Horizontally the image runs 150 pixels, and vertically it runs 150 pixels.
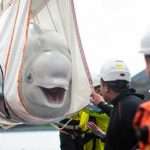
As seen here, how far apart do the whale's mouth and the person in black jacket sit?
56 cm

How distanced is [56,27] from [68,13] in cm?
10

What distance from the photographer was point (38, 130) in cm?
1088

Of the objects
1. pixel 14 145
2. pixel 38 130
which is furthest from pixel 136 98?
pixel 38 130

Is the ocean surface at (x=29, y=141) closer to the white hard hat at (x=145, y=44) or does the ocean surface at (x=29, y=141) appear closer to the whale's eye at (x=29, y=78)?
the whale's eye at (x=29, y=78)

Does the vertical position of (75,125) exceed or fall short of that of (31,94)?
it falls short

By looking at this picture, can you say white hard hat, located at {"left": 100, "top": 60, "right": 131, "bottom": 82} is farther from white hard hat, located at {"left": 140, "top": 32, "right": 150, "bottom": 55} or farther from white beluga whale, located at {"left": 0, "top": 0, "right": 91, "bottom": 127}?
white hard hat, located at {"left": 140, "top": 32, "right": 150, "bottom": 55}

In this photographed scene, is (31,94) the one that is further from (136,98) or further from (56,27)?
(136,98)

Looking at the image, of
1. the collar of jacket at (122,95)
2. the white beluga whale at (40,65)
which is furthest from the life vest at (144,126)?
the collar of jacket at (122,95)

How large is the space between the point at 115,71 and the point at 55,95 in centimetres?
93

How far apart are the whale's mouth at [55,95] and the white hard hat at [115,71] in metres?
0.86

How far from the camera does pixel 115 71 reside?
126 inches

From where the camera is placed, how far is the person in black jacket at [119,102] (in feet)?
9.39

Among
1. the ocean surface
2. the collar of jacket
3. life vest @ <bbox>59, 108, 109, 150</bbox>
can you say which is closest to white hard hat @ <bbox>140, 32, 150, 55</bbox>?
the collar of jacket

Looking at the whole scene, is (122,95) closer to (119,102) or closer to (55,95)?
(119,102)
